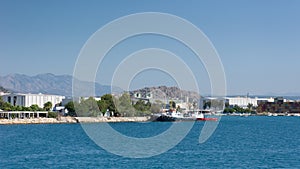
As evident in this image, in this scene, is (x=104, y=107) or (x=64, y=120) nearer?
(x=64, y=120)

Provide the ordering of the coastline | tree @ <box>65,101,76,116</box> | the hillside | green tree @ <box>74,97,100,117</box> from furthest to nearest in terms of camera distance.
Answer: the hillside, tree @ <box>65,101,76,116</box>, green tree @ <box>74,97,100,117</box>, the coastline

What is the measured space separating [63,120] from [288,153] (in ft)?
119

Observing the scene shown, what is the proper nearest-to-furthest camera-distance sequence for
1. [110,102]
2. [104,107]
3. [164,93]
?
[104,107] → [110,102] → [164,93]

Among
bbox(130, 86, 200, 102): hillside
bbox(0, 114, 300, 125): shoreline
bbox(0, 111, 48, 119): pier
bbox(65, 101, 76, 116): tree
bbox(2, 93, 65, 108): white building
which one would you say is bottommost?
bbox(0, 114, 300, 125): shoreline

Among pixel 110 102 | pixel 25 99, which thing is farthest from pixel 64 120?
pixel 25 99

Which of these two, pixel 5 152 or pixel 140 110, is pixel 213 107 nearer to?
pixel 140 110

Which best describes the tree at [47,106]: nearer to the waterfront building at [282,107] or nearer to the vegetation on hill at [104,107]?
the vegetation on hill at [104,107]

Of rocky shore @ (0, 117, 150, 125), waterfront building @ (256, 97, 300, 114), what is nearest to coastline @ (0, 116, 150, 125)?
rocky shore @ (0, 117, 150, 125)

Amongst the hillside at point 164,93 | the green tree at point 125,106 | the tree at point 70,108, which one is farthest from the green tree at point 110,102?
the hillside at point 164,93

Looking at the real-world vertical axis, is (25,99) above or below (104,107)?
above

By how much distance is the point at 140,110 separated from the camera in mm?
69250

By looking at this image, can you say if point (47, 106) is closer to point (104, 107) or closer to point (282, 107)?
point (104, 107)

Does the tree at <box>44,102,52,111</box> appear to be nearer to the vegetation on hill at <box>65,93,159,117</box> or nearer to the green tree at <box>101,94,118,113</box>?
the vegetation on hill at <box>65,93,159,117</box>

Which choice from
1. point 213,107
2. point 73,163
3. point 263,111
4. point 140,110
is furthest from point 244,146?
point 263,111
